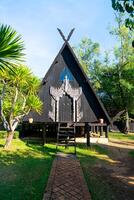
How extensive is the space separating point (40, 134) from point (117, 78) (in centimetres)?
1693

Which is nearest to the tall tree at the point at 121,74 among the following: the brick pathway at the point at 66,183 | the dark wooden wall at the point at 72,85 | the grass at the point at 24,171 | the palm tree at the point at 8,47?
the dark wooden wall at the point at 72,85

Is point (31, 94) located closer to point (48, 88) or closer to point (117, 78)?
point (48, 88)

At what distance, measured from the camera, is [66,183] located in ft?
34.9

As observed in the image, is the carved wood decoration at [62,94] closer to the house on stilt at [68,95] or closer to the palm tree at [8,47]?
the house on stilt at [68,95]

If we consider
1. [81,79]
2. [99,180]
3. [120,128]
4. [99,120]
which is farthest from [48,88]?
[120,128]

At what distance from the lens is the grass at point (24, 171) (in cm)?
928

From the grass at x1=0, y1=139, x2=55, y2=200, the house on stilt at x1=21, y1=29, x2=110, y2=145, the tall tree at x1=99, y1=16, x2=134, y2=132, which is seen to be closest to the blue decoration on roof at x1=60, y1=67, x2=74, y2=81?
the house on stilt at x1=21, y1=29, x2=110, y2=145

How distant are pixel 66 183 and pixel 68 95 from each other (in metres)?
13.0

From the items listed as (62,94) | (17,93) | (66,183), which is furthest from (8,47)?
(62,94)

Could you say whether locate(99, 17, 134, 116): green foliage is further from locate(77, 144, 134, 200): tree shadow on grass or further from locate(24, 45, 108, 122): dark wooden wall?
locate(77, 144, 134, 200): tree shadow on grass

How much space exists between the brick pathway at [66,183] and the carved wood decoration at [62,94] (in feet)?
26.5

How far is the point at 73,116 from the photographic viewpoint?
74.6ft

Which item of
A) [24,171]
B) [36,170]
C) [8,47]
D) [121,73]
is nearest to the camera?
[8,47]

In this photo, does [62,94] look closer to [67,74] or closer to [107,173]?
[67,74]
